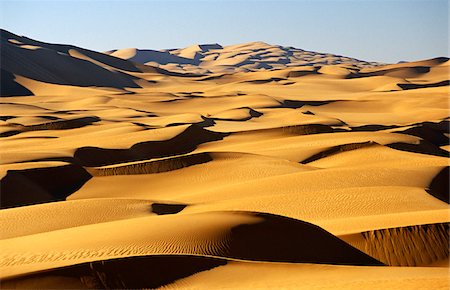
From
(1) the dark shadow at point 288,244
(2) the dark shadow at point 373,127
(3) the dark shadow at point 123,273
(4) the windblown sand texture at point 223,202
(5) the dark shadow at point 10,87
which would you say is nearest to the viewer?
(3) the dark shadow at point 123,273

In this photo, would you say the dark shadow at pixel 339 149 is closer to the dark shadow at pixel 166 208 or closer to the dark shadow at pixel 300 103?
the dark shadow at pixel 166 208

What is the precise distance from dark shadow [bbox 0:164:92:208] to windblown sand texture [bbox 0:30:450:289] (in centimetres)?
3

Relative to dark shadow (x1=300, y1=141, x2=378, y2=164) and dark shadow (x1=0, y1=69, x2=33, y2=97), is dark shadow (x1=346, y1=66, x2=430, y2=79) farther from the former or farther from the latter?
dark shadow (x1=300, y1=141, x2=378, y2=164)

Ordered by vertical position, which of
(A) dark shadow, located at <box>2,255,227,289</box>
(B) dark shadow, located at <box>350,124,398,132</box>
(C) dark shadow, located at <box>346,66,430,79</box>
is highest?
(A) dark shadow, located at <box>2,255,227,289</box>

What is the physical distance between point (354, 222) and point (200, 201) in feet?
12.5

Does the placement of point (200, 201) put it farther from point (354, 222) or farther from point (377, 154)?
point (377, 154)

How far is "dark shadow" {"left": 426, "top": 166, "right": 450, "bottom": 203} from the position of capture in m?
13.9

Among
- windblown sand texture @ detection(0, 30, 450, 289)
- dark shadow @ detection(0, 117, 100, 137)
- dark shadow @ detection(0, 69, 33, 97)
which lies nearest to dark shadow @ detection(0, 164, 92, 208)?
windblown sand texture @ detection(0, 30, 450, 289)

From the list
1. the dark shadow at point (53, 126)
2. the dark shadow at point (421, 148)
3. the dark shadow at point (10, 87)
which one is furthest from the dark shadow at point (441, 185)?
the dark shadow at point (10, 87)

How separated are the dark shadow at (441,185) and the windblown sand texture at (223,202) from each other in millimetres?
53

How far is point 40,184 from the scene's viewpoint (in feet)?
49.1

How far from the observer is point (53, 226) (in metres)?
10.4

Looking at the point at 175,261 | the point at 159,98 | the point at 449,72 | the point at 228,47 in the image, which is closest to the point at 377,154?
the point at 175,261

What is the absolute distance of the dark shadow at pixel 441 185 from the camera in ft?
45.5
